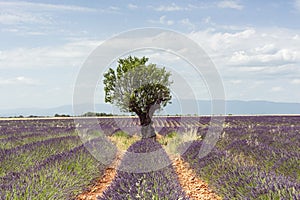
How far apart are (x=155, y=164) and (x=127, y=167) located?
487 mm

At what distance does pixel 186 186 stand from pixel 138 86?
23.2 ft

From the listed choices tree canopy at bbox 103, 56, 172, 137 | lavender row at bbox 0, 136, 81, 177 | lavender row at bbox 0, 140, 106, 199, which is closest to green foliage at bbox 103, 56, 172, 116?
tree canopy at bbox 103, 56, 172, 137

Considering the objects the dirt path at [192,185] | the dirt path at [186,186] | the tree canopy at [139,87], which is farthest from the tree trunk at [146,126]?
the dirt path at [186,186]

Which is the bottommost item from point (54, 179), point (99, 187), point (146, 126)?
point (99, 187)

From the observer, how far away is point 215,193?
16.5 ft

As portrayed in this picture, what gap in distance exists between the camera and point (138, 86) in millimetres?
12570

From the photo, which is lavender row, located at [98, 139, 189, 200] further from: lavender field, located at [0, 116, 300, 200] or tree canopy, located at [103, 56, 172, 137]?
tree canopy, located at [103, 56, 172, 137]

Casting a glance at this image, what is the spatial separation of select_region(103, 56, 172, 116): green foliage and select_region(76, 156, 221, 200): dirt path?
5.31 m

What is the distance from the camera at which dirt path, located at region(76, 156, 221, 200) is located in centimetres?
513

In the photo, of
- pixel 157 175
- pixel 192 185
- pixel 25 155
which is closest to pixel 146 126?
pixel 25 155

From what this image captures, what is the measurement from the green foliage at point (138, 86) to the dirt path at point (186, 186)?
531 cm

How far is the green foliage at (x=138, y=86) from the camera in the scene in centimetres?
1255

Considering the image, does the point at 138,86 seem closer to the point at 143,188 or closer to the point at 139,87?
the point at 139,87

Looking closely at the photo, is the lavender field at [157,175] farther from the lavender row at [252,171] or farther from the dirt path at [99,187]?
the dirt path at [99,187]
